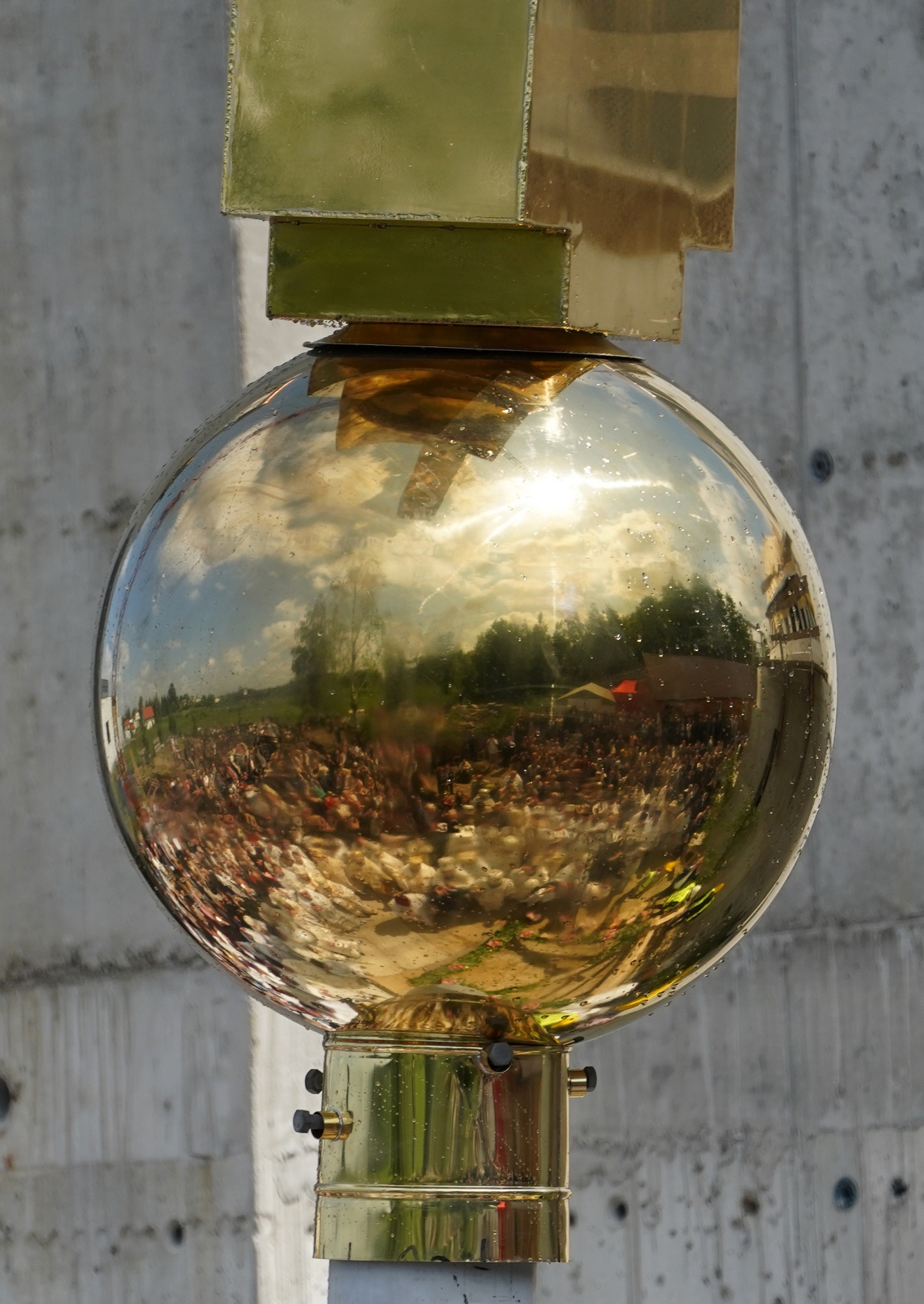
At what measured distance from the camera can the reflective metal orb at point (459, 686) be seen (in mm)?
882

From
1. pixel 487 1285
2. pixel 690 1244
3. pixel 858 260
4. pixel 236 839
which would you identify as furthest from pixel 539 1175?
pixel 858 260

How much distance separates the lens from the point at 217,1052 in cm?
228

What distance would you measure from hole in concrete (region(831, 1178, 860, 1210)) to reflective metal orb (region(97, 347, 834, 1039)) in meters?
1.46

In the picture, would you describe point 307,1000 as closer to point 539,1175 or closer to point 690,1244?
point 539,1175

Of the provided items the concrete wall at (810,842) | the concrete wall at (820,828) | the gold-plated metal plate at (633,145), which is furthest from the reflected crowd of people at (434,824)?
the concrete wall at (820,828)

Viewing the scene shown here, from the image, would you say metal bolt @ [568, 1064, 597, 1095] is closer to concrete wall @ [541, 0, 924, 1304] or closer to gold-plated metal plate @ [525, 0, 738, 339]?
gold-plated metal plate @ [525, 0, 738, 339]

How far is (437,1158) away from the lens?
38.5 inches

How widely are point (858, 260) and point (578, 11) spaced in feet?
5.27

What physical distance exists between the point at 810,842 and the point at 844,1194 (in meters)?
0.44

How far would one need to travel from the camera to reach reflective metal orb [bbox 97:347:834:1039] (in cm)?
88

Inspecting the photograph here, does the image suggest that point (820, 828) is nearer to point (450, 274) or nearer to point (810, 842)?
point (810, 842)

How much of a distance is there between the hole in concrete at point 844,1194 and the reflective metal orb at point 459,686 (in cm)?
146

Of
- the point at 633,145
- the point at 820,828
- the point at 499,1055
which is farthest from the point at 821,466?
the point at 499,1055

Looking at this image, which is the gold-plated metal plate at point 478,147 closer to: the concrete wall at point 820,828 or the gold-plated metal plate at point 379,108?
the gold-plated metal plate at point 379,108
